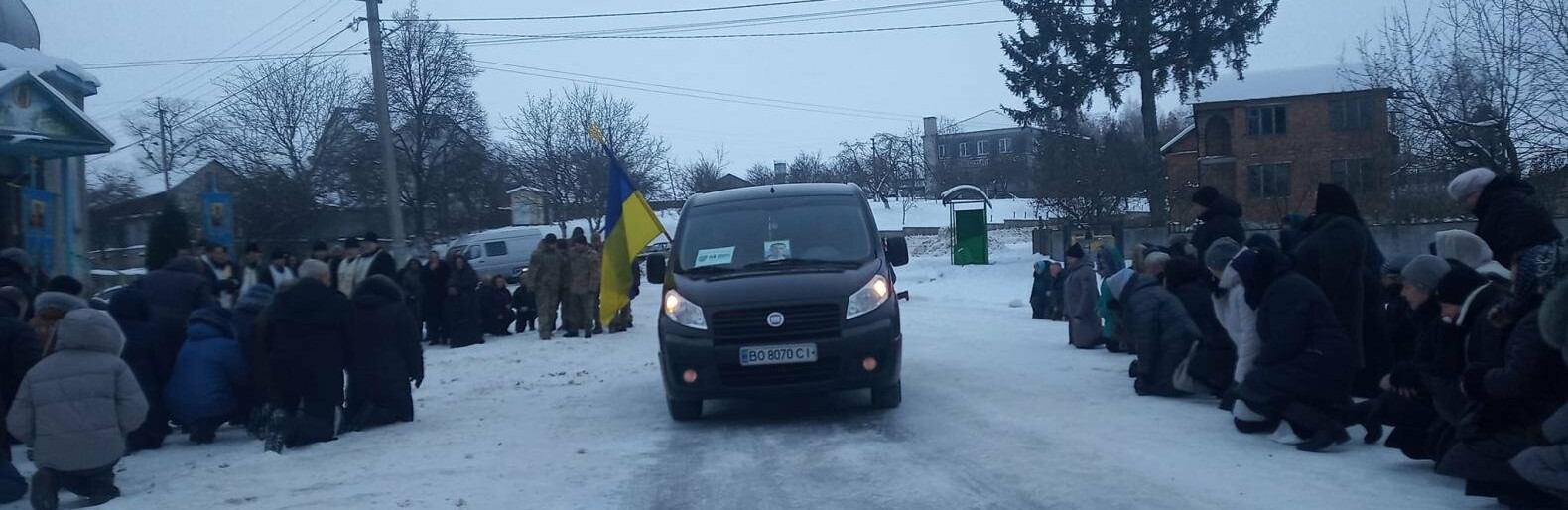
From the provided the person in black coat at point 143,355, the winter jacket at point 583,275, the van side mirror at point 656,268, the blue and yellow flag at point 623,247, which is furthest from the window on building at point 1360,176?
the person in black coat at point 143,355

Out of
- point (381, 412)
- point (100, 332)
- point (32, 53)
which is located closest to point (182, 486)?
point (100, 332)

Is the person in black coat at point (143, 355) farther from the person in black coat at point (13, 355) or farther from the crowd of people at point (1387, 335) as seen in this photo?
the crowd of people at point (1387, 335)

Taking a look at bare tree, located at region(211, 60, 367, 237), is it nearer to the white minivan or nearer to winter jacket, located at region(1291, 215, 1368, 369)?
the white minivan

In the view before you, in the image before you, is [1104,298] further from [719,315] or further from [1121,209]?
[1121,209]

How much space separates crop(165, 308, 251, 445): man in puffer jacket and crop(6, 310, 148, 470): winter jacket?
2152 millimetres

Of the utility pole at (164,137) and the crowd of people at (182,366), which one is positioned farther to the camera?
the utility pole at (164,137)

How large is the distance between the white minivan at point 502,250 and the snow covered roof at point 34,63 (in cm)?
2159

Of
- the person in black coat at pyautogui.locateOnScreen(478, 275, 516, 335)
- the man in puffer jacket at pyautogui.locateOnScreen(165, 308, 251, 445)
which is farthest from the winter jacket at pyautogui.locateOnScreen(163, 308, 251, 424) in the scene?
the person in black coat at pyautogui.locateOnScreen(478, 275, 516, 335)

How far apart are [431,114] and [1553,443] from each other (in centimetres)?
4555

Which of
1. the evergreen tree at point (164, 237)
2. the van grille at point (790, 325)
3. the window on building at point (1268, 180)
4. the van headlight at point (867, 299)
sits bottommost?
the van grille at point (790, 325)

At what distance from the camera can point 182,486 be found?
323 inches

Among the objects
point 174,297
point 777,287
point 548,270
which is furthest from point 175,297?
point 548,270

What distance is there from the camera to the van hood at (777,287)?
31.0 feet

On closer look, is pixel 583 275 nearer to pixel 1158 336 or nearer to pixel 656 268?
pixel 656 268
